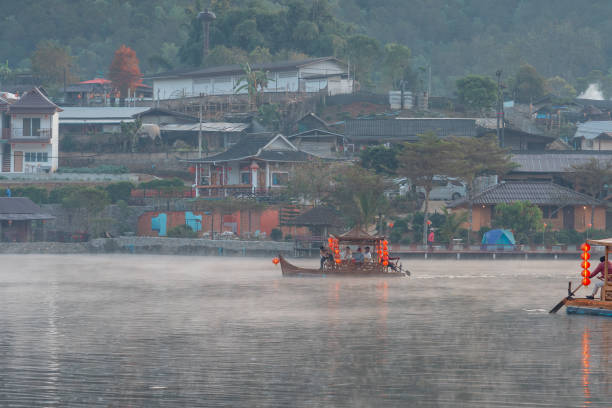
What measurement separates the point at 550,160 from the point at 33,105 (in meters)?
45.4

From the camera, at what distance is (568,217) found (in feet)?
223

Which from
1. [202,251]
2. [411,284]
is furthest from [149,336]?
[202,251]

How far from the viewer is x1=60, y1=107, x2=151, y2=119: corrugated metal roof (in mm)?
95375

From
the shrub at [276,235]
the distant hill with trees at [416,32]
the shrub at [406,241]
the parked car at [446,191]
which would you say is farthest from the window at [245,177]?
the distant hill with trees at [416,32]

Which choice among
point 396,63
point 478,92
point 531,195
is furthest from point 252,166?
point 396,63

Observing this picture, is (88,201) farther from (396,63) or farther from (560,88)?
(560,88)

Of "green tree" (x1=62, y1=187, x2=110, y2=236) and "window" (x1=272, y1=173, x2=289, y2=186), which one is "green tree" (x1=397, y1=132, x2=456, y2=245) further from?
"green tree" (x1=62, y1=187, x2=110, y2=236)

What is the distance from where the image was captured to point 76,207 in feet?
233

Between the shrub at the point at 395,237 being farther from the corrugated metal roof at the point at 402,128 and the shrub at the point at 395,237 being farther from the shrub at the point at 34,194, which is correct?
the shrub at the point at 34,194

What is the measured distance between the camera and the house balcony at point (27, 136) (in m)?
83.8

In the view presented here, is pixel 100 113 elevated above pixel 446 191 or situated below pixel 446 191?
above

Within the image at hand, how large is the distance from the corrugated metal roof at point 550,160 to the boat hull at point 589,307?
42.0 m

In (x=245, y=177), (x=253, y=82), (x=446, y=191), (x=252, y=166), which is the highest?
(x=253, y=82)

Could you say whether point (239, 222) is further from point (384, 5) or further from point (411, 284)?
point (384, 5)
